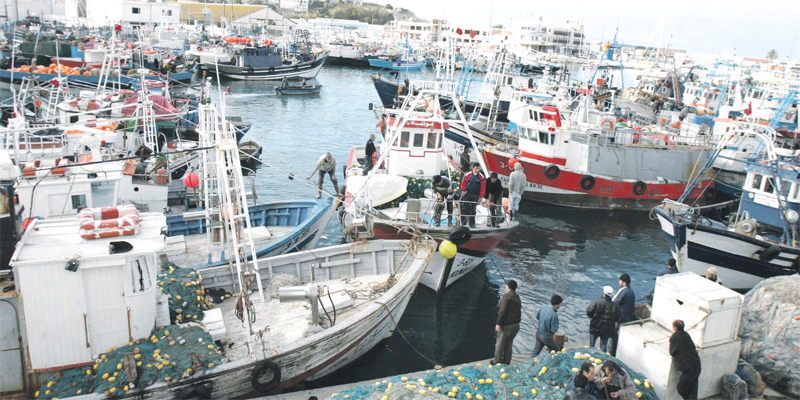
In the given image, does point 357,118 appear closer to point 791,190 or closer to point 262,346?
point 791,190

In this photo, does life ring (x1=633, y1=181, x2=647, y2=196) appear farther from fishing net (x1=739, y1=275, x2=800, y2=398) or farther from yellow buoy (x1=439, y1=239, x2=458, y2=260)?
yellow buoy (x1=439, y1=239, x2=458, y2=260)

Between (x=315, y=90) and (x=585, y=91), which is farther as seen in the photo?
(x=315, y=90)

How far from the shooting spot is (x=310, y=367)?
9.02m

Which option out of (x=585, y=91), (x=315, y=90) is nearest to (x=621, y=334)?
(x=585, y=91)

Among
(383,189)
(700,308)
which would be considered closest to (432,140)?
(383,189)

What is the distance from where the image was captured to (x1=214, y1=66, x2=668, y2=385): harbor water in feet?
37.1

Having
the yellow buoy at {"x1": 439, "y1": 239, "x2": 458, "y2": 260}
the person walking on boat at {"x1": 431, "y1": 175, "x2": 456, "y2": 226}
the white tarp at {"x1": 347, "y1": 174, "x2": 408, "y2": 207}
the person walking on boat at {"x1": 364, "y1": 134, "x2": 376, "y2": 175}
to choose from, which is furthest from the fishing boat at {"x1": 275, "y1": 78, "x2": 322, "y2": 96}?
the yellow buoy at {"x1": 439, "y1": 239, "x2": 458, "y2": 260}

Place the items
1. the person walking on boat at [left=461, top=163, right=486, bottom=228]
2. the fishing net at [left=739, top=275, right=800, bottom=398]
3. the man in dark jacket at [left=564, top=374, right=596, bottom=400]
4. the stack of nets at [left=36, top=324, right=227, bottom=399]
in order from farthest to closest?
the person walking on boat at [left=461, top=163, right=486, bottom=228]
the fishing net at [left=739, top=275, right=800, bottom=398]
the stack of nets at [left=36, top=324, right=227, bottom=399]
the man in dark jacket at [left=564, top=374, right=596, bottom=400]

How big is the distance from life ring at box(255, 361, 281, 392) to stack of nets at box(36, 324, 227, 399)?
515mm

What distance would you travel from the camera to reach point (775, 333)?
910 cm

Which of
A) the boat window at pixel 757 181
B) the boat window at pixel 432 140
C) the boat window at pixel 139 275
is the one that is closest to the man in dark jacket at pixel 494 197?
the boat window at pixel 432 140

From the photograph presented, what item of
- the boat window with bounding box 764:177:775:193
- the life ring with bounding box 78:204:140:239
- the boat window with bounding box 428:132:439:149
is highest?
the boat window with bounding box 428:132:439:149

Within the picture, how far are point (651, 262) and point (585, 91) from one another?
8634 millimetres

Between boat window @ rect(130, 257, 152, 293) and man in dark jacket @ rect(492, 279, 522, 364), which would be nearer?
boat window @ rect(130, 257, 152, 293)
